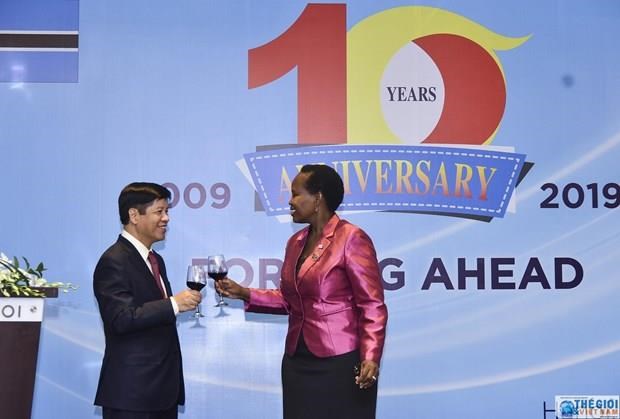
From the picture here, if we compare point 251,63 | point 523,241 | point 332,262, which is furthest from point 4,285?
point 523,241

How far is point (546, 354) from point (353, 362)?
6.03 feet

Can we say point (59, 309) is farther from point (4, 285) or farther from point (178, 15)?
point (178, 15)

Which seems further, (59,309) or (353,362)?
(59,309)

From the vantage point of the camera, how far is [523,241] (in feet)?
14.9

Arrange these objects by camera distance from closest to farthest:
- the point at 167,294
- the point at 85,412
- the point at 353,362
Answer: the point at 353,362
the point at 167,294
the point at 85,412

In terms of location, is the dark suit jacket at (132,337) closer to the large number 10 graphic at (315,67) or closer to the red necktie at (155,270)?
the red necktie at (155,270)

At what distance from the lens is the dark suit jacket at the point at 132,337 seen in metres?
3.07

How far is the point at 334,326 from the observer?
308 centimetres

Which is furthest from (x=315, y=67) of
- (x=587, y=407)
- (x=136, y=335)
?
(x=587, y=407)

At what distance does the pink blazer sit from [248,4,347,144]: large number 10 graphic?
141 centimetres

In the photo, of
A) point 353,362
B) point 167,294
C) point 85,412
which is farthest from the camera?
point 85,412

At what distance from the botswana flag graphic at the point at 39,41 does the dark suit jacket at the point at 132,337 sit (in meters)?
1.71

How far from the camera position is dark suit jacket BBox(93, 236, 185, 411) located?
3066mm

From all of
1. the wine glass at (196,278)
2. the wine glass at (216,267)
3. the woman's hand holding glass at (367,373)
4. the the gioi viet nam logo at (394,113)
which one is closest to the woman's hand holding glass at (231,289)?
the wine glass at (216,267)
